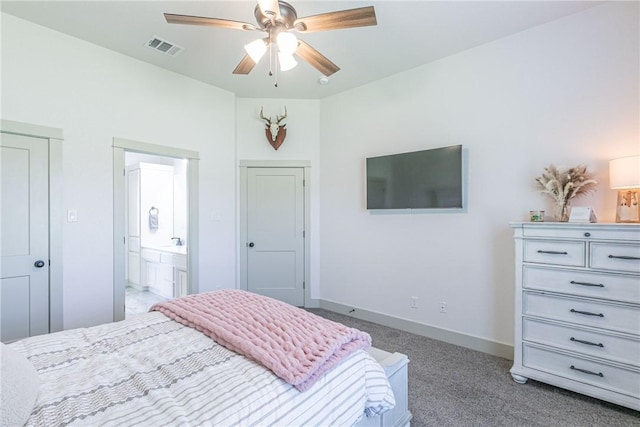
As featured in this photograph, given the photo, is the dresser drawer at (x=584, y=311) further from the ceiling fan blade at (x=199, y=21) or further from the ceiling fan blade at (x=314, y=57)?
the ceiling fan blade at (x=199, y=21)

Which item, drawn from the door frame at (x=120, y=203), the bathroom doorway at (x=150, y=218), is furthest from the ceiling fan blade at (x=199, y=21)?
the bathroom doorway at (x=150, y=218)

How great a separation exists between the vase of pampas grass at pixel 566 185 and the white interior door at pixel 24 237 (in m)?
4.36

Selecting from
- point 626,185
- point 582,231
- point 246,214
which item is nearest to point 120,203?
point 246,214

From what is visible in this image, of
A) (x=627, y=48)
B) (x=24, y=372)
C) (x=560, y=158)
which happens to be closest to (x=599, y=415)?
(x=560, y=158)

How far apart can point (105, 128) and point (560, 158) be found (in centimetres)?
427

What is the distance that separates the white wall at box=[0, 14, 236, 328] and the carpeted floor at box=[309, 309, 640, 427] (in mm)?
2821

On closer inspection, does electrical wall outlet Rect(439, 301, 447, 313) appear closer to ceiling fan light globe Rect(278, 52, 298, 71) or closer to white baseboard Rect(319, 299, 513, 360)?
white baseboard Rect(319, 299, 513, 360)

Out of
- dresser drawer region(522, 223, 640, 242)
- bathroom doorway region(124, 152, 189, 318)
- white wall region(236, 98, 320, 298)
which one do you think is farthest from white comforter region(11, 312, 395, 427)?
bathroom doorway region(124, 152, 189, 318)

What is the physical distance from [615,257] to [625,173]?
23.2 inches

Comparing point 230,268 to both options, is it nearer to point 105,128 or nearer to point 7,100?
point 105,128

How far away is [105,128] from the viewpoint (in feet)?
10.0

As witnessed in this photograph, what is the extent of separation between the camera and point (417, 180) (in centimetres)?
333

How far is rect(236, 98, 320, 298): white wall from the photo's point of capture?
4285 mm

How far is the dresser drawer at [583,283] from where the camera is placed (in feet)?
6.58
